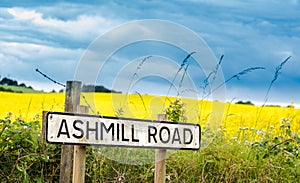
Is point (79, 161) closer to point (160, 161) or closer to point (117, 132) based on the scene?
point (117, 132)

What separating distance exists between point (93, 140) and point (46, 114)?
0.39 m

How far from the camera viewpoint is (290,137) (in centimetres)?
655

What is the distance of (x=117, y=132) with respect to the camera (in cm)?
396

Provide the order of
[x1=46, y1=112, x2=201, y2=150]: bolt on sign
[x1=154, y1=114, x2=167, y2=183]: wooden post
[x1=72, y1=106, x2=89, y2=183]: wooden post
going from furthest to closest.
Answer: [x1=154, y1=114, x2=167, y2=183]: wooden post, [x1=72, y1=106, x2=89, y2=183]: wooden post, [x1=46, y1=112, x2=201, y2=150]: bolt on sign

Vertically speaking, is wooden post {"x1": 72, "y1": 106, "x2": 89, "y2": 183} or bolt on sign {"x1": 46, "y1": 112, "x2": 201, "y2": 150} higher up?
bolt on sign {"x1": 46, "y1": 112, "x2": 201, "y2": 150}

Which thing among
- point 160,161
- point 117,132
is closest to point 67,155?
point 160,161

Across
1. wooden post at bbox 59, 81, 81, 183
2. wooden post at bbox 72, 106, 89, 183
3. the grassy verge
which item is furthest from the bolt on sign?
wooden post at bbox 59, 81, 81, 183

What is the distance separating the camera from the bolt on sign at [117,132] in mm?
3770

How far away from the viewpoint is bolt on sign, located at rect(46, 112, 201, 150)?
148 inches

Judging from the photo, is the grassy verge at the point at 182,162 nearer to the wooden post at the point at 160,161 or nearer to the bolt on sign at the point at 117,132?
the wooden post at the point at 160,161

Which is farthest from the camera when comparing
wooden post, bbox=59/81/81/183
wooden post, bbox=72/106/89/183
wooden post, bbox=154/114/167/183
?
wooden post, bbox=59/81/81/183

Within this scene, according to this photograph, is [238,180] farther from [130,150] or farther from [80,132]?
[80,132]

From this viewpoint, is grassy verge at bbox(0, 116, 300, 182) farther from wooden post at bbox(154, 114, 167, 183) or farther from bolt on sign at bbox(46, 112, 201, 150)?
bolt on sign at bbox(46, 112, 201, 150)

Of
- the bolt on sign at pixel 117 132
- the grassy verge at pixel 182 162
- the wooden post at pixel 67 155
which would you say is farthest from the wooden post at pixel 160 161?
the wooden post at pixel 67 155
